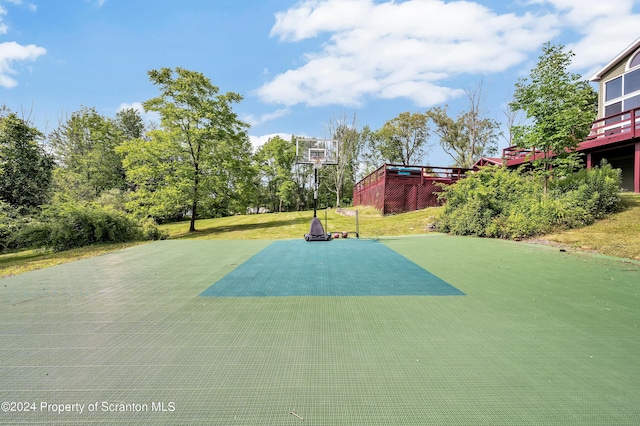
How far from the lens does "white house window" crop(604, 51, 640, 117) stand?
12320 mm

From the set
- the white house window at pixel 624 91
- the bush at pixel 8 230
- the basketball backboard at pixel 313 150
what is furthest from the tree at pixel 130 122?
the white house window at pixel 624 91

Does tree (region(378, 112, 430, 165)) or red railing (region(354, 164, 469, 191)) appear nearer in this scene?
red railing (region(354, 164, 469, 191))

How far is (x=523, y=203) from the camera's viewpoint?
24.8 ft

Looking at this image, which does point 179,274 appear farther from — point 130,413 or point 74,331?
point 130,413

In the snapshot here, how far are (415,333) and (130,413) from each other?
5.69 feet

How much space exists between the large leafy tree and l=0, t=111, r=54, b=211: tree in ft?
21.9

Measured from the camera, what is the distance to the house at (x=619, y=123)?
10086mm

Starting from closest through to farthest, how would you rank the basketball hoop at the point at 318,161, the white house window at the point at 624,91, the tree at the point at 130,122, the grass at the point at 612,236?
the grass at the point at 612,236 < the basketball hoop at the point at 318,161 < the white house window at the point at 624,91 < the tree at the point at 130,122

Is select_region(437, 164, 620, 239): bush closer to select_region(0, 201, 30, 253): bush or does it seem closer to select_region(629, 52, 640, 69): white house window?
select_region(629, 52, 640, 69): white house window

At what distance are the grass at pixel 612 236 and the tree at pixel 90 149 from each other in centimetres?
2525

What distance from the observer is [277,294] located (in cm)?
300

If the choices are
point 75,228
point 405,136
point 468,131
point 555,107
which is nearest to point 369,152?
point 405,136

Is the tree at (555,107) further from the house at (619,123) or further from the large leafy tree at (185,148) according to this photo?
the large leafy tree at (185,148)

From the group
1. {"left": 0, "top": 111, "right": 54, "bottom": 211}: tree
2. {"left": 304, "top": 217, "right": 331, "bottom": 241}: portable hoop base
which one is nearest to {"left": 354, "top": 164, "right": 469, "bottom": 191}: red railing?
{"left": 304, "top": 217, "right": 331, "bottom": 241}: portable hoop base
